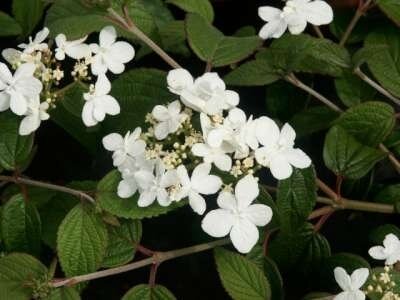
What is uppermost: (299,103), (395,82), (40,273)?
(395,82)

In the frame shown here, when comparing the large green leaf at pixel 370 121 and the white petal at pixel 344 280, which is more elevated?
the large green leaf at pixel 370 121

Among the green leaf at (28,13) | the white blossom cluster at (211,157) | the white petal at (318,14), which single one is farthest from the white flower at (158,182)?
the green leaf at (28,13)

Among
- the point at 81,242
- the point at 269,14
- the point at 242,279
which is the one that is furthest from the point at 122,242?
the point at 269,14

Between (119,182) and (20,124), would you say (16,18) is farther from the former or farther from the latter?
(119,182)

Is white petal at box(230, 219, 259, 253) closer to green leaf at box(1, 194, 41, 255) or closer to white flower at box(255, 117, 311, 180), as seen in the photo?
white flower at box(255, 117, 311, 180)

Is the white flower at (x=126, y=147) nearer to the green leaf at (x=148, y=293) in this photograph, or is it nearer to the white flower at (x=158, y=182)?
the white flower at (x=158, y=182)

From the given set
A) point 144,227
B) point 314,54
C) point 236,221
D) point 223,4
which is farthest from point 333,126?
point 223,4

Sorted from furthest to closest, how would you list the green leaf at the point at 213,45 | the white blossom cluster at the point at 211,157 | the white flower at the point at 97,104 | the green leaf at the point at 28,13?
the green leaf at the point at 28,13 < the green leaf at the point at 213,45 < the white flower at the point at 97,104 < the white blossom cluster at the point at 211,157
